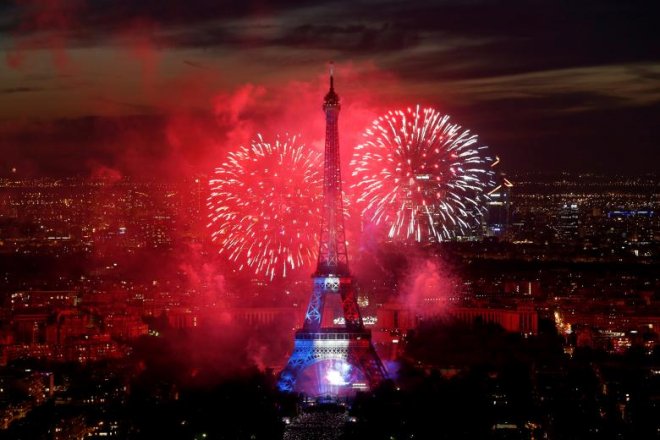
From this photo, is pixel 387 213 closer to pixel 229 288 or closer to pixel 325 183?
pixel 325 183

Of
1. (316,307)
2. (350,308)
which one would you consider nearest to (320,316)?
(316,307)

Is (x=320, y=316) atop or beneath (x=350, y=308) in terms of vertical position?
beneath

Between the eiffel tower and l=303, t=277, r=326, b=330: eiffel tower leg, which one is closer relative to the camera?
the eiffel tower

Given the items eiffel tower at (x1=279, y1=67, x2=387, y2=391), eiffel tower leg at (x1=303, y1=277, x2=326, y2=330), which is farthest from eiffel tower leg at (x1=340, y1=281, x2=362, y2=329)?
eiffel tower leg at (x1=303, y1=277, x2=326, y2=330)

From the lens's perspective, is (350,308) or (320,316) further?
(350,308)

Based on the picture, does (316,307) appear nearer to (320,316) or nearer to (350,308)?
(320,316)

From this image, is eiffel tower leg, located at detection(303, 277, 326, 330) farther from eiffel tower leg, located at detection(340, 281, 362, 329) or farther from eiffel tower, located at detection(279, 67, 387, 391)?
eiffel tower leg, located at detection(340, 281, 362, 329)

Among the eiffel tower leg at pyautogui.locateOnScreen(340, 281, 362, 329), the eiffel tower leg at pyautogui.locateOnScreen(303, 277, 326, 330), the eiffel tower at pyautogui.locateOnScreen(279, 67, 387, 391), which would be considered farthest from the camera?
the eiffel tower leg at pyautogui.locateOnScreen(340, 281, 362, 329)

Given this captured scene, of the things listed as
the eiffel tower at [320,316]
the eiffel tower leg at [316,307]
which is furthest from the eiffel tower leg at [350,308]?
the eiffel tower leg at [316,307]

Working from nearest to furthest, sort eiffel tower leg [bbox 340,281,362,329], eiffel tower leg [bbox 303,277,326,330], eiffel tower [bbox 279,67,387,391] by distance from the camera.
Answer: eiffel tower [bbox 279,67,387,391] → eiffel tower leg [bbox 303,277,326,330] → eiffel tower leg [bbox 340,281,362,329]
